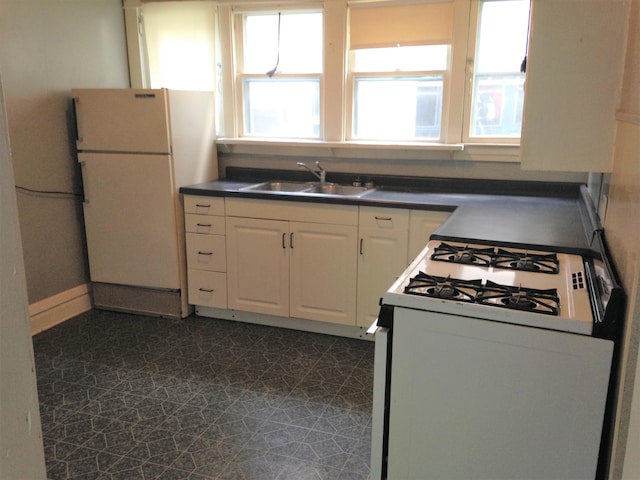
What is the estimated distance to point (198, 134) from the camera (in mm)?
3666

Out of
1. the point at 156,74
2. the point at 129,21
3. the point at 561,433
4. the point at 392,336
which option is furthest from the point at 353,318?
the point at 129,21

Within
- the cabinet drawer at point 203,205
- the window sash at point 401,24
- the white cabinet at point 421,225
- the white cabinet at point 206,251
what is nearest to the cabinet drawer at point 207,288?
the white cabinet at point 206,251

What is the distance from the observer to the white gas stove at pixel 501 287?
1428mm

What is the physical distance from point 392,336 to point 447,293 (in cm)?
21

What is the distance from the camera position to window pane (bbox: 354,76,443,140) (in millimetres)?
3459

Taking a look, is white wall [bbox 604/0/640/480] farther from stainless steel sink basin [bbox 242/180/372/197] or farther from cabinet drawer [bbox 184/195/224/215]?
cabinet drawer [bbox 184/195/224/215]

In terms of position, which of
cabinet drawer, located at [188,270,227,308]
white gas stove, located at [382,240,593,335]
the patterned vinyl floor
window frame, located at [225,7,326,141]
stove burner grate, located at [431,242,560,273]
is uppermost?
window frame, located at [225,7,326,141]

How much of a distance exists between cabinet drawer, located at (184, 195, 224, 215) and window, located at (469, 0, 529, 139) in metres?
1.67

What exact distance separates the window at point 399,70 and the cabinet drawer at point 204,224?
112 cm

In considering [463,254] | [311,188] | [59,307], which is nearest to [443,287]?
[463,254]

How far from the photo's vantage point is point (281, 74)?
12.3 feet

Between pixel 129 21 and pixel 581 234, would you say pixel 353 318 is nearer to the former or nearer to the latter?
pixel 581 234

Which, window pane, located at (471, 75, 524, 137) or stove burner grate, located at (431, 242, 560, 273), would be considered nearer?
stove burner grate, located at (431, 242, 560, 273)

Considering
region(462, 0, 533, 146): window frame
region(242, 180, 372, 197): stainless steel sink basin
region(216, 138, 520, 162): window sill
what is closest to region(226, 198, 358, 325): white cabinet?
region(242, 180, 372, 197): stainless steel sink basin
